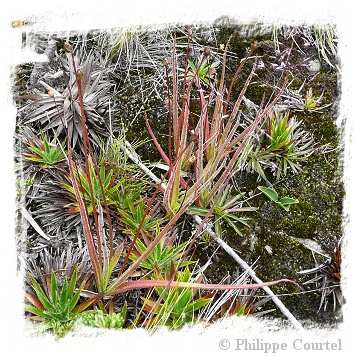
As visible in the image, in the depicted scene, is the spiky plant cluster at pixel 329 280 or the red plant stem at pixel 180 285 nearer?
the red plant stem at pixel 180 285

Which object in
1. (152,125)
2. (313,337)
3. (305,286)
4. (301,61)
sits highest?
(301,61)

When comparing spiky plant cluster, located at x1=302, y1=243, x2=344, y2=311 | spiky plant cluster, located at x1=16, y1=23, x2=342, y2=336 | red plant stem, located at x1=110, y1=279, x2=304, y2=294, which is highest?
spiky plant cluster, located at x1=16, y1=23, x2=342, y2=336

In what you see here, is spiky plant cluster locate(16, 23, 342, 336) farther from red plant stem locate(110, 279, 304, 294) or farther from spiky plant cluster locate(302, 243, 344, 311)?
spiky plant cluster locate(302, 243, 344, 311)

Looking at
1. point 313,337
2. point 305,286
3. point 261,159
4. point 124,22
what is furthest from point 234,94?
point 313,337

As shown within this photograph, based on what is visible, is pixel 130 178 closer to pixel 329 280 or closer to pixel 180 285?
pixel 180 285

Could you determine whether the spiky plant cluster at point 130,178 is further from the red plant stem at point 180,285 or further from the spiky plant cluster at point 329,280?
the spiky plant cluster at point 329,280

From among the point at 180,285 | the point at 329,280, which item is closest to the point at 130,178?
the point at 180,285

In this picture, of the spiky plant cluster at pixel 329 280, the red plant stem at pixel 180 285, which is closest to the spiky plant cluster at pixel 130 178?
the red plant stem at pixel 180 285

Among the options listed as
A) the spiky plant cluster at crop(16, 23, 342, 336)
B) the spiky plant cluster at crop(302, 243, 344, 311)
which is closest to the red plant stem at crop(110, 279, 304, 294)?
the spiky plant cluster at crop(16, 23, 342, 336)

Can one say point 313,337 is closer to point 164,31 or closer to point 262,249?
point 262,249

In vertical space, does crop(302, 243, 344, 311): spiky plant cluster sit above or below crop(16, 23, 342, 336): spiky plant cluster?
below

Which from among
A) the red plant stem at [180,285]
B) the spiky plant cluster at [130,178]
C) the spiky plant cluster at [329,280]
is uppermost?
the spiky plant cluster at [130,178]
